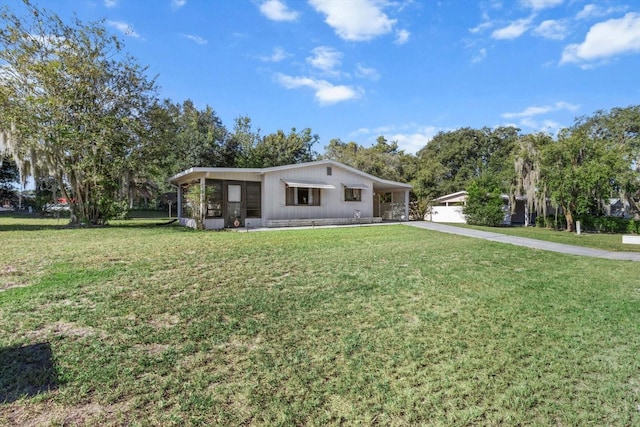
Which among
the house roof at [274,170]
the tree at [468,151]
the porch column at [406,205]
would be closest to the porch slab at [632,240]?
the house roof at [274,170]

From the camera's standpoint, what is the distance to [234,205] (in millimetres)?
14492

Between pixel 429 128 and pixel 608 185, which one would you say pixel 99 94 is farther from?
pixel 429 128

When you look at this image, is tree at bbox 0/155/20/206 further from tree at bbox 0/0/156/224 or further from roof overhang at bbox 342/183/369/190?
roof overhang at bbox 342/183/369/190

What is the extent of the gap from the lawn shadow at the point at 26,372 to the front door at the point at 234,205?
11.6 metres

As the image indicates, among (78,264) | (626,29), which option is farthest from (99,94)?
(626,29)

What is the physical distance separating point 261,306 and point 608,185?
1900 cm

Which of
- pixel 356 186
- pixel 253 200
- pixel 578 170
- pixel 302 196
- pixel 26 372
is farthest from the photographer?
pixel 356 186

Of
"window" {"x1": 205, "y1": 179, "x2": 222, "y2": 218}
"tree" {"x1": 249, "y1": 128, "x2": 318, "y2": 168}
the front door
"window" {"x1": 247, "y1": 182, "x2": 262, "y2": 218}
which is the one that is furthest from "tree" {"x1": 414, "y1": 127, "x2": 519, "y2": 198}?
"window" {"x1": 205, "y1": 179, "x2": 222, "y2": 218}

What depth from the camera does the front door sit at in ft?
47.0

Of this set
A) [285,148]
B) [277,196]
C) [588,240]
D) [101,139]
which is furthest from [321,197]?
[285,148]

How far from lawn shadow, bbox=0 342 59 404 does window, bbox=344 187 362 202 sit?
15.0m

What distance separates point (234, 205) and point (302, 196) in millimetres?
3365

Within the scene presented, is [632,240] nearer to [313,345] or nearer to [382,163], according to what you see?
[313,345]

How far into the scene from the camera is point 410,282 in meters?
5.14
